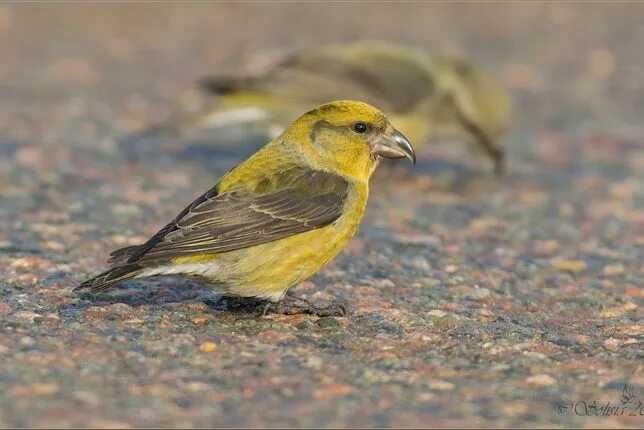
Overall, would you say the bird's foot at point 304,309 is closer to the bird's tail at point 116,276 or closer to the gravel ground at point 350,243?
the gravel ground at point 350,243

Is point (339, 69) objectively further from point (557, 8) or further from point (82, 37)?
point (557, 8)

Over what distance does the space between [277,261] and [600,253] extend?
287 cm

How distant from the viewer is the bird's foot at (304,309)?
564 centimetres

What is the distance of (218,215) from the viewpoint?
554cm

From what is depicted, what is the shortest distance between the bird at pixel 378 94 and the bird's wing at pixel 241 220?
371 centimetres

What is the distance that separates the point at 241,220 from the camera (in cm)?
553

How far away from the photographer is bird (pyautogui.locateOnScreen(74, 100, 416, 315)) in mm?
5363

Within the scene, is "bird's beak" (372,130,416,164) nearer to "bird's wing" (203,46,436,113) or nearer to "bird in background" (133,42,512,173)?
"bird in background" (133,42,512,173)

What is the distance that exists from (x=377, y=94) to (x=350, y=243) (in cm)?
260

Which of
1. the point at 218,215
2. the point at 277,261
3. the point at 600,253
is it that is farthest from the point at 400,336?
the point at 600,253

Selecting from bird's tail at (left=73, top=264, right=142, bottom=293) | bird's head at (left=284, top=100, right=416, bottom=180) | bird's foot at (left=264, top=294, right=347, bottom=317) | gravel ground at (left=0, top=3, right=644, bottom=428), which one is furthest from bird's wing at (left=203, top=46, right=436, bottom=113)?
bird's tail at (left=73, top=264, right=142, bottom=293)

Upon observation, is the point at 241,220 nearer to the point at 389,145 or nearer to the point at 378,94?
the point at 389,145

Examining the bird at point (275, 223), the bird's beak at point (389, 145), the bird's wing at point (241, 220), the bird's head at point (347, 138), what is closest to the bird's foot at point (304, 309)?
the bird at point (275, 223)
